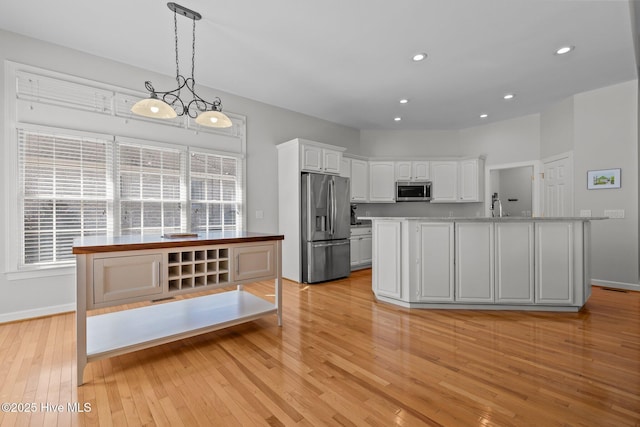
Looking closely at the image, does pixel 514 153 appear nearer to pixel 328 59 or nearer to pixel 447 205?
pixel 447 205

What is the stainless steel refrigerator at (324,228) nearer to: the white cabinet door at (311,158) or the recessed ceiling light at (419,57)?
the white cabinet door at (311,158)

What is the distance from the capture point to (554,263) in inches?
126

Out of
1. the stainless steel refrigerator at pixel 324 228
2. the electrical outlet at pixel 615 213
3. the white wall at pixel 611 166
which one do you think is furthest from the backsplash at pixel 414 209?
the electrical outlet at pixel 615 213

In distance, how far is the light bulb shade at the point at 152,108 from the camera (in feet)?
7.82

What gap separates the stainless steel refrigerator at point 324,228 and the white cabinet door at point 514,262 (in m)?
2.49

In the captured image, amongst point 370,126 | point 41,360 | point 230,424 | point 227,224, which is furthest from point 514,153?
point 41,360

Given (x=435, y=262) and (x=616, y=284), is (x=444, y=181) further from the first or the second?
(x=435, y=262)

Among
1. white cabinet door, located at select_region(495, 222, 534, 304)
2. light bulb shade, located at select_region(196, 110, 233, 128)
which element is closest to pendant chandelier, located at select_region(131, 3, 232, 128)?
light bulb shade, located at select_region(196, 110, 233, 128)

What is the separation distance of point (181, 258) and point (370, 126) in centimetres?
525

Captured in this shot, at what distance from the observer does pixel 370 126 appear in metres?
6.55

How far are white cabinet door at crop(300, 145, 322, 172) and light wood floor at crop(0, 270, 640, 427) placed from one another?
8.54 feet

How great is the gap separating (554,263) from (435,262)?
4.07 ft

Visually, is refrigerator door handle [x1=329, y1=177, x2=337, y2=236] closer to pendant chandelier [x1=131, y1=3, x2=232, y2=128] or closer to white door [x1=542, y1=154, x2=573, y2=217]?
pendant chandelier [x1=131, y1=3, x2=232, y2=128]

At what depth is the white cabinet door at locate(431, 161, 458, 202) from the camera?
6.41 m
